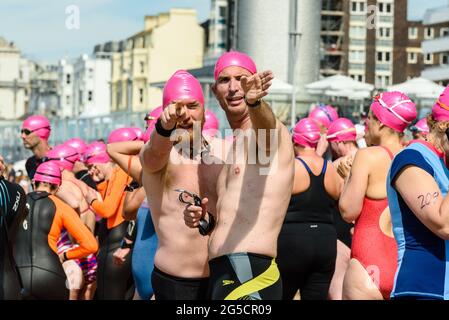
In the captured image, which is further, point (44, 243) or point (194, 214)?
point (44, 243)

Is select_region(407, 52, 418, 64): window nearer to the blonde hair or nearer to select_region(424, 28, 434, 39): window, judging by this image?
select_region(424, 28, 434, 39): window

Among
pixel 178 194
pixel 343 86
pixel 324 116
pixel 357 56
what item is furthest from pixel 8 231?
pixel 357 56

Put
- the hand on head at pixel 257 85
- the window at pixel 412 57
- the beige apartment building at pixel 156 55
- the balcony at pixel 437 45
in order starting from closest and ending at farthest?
1. the hand on head at pixel 257 85
2. the balcony at pixel 437 45
3. the beige apartment building at pixel 156 55
4. the window at pixel 412 57

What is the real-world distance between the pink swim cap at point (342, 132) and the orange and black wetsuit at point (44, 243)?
265 cm

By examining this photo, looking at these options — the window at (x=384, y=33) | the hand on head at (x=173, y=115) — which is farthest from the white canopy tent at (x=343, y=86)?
the window at (x=384, y=33)

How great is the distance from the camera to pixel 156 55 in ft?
392

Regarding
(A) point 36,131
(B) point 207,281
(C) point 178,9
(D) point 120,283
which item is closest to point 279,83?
(A) point 36,131

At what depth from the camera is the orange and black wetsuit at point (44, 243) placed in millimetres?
9266

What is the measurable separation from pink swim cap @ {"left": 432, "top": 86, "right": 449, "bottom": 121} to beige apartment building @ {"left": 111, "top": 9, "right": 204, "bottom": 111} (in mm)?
107634

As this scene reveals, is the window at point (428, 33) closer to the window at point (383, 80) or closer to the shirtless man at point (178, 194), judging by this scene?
the window at point (383, 80)

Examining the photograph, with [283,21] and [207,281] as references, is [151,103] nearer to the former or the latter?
[283,21]

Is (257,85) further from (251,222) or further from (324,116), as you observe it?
(324,116)

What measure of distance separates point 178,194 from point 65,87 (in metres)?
145

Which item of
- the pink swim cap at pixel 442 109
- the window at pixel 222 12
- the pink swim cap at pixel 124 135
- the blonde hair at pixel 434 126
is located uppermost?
the window at pixel 222 12
